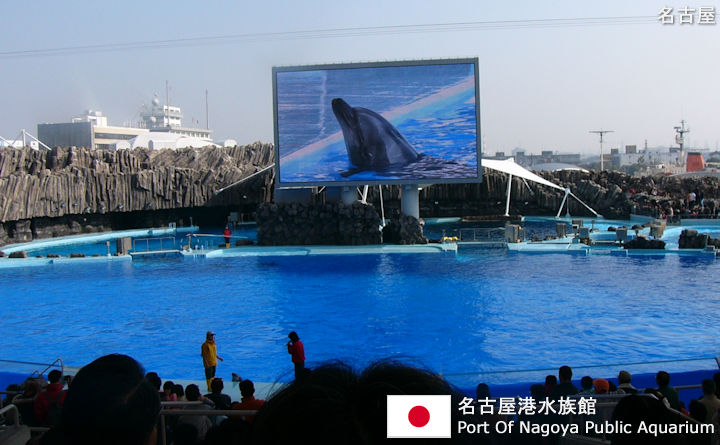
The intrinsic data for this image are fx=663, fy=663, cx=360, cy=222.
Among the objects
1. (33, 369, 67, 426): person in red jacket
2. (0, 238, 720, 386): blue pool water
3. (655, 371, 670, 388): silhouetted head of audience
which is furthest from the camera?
(0, 238, 720, 386): blue pool water

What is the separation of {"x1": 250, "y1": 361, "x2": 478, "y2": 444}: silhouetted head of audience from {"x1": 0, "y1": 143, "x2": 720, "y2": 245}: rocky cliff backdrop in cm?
3056

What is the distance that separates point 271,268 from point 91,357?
9211 millimetres

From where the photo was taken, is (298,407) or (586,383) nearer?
(298,407)

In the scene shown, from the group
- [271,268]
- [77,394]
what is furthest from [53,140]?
[77,394]

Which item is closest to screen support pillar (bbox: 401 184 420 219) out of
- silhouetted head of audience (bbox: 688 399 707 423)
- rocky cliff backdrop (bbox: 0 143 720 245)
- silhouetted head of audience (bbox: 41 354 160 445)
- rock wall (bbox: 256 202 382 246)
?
rock wall (bbox: 256 202 382 246)

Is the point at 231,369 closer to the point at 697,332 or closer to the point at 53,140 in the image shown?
the point at 697,332

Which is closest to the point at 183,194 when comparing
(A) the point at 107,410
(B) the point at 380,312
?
(B) the point at 380,312

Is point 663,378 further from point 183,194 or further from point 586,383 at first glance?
point 183,194

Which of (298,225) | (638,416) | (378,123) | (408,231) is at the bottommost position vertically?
(408,231)

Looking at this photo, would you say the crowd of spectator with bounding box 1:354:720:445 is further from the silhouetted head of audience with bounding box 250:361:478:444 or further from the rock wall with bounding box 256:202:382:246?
the rock wall with bounding box 256:202:382:246

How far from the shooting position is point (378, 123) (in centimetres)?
2364

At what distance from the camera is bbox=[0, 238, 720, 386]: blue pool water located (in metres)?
9.75

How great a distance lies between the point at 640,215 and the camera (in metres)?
29.6

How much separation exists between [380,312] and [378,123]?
1209 centimetres
